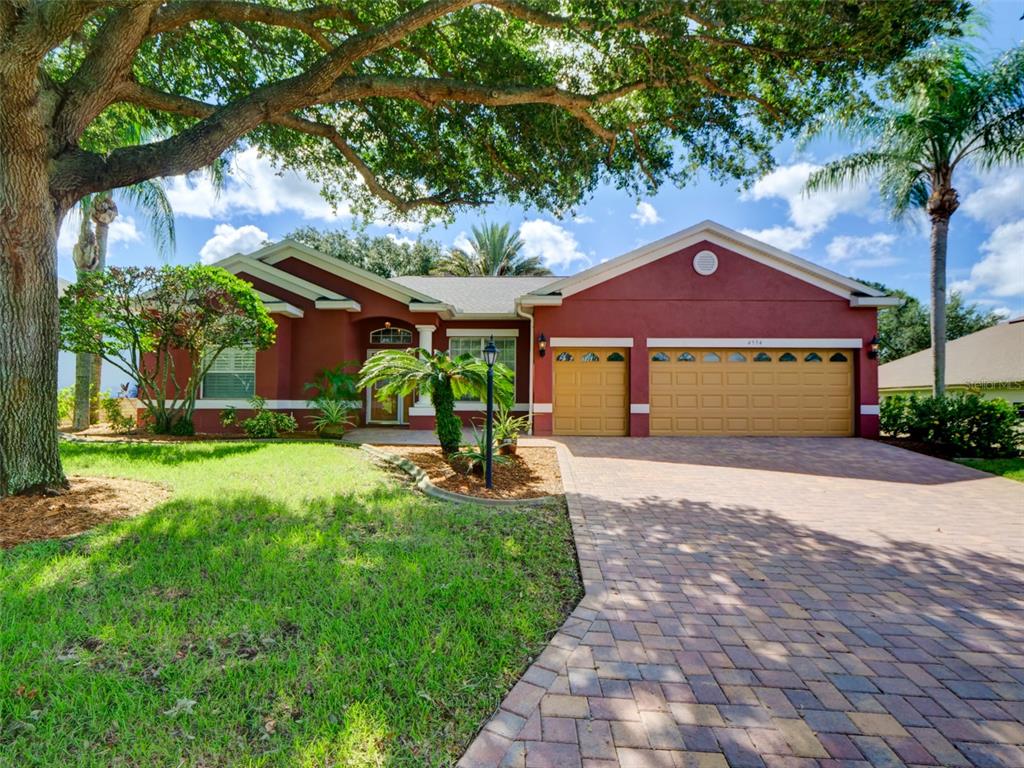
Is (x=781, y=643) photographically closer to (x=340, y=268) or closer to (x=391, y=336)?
(x=391, y=336)

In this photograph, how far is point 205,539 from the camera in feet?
13.3

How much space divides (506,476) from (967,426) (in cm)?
1125

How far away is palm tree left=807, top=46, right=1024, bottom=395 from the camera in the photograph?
11.3 m

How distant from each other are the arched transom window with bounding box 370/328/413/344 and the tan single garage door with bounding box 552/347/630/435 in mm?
4999

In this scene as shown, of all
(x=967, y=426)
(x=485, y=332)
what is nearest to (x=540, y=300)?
(x=485, y=332)

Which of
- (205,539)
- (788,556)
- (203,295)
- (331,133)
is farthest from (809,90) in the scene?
(203,295)

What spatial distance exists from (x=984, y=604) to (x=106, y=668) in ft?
19.5

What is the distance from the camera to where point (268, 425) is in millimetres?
10969

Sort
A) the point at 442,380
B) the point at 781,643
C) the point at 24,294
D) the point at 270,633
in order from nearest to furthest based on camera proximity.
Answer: the point at 270,633 < the point at 781,643 < the point at 24,294 < the point at 442,380

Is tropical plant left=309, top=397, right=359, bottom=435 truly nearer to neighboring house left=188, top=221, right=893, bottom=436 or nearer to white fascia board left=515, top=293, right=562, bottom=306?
neighboring house left=188, top=221, right=893, bottom=436

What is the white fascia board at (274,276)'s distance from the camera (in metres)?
12.6

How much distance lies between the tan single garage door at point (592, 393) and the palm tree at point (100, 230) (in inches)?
486

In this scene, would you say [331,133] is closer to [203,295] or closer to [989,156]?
[203,295]

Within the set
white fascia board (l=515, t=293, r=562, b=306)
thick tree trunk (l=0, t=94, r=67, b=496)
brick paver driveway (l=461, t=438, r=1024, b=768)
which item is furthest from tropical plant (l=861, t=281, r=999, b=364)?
Result: thick tree trunk (l=0, t=94, r=67, b=496)
